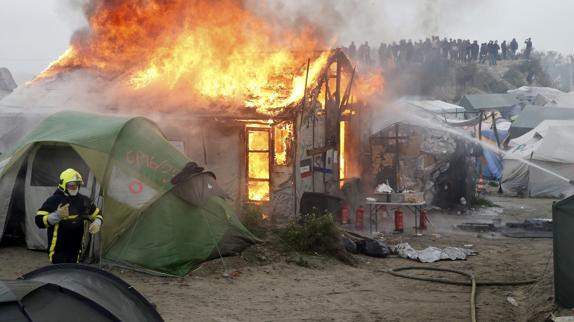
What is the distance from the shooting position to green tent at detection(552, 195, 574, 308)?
758 centimetres

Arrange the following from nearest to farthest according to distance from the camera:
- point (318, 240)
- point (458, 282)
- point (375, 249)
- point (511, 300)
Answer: point (511, 300) < point (458, 282) < point (318, 240) < point (375, 249)

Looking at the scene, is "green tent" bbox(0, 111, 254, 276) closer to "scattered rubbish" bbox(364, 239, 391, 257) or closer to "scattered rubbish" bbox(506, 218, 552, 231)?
"scattered rubbish" bbox(364, 239, 391, 257)

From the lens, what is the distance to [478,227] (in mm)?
15492

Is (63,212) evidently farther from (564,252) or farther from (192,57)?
(192,57)

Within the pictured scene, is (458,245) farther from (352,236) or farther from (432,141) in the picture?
(432,141)

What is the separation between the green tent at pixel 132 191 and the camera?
31.7 feet

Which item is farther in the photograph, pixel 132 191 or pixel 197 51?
pixel 197 51

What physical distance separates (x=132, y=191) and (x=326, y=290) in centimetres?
342

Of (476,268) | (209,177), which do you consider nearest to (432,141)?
(476,268)

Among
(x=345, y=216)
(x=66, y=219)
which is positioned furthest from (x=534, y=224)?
(x=66, y=219)

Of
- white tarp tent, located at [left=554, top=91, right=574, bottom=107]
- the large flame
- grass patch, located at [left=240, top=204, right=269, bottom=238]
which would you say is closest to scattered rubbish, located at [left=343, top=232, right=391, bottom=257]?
grass patch, located at [left=240, top=204, right=269, bottom=238]

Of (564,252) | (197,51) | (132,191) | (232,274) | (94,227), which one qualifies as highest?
(197,51)

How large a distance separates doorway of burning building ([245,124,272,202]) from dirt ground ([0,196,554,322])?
3453mm

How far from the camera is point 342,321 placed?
7.88 meters
